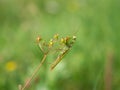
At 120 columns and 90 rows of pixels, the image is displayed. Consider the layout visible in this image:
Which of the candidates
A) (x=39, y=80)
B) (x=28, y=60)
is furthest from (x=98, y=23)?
(x=39, y=80)

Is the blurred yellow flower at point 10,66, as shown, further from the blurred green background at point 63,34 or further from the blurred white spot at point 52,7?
the blurred white spot at point 52,7

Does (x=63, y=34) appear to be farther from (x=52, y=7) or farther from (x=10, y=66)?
(x=52, y=7)

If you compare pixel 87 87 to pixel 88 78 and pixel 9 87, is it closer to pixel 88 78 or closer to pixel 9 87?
pixel 88 78

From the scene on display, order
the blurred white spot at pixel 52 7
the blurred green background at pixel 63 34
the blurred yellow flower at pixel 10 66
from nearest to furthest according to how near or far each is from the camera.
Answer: the blurred green background at pixel 63 34, the blurred yellow flower at pixel 10 66, the blurred white spot at pixel 52 7

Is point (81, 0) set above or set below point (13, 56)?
below

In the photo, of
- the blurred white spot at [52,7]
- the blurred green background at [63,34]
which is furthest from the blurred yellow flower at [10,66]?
the blurred white spot at [52,7]

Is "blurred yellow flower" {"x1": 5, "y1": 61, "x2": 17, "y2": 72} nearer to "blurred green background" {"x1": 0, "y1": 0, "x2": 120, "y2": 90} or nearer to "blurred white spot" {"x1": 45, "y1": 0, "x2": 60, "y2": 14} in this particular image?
"blurred green background" {"x1": 0, "y1": 0, "x2": 120, "y2": 90}

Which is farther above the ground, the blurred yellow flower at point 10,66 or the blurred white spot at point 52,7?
the blurred yellow flower at point 10,66
